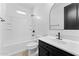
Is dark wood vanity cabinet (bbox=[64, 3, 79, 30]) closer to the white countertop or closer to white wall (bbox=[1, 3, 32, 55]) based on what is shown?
the white countertop

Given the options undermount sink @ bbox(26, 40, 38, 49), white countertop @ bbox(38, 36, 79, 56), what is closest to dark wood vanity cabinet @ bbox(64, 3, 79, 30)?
white countertop @ bbox(38, 36, 79, 56)

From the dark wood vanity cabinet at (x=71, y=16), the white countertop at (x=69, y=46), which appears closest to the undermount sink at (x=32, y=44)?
the white countertop at (x=69, y=46)

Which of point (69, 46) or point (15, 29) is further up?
point (15, 29)

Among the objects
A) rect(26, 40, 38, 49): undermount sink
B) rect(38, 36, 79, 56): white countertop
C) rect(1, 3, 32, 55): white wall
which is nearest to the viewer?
rect(38, 36, 79, 56): white countertop

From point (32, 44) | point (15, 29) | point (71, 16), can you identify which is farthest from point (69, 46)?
point (15, 29)

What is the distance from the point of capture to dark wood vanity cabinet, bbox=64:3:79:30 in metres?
1.44

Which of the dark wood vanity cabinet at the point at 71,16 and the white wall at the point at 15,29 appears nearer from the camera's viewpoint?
the dark wood vanity cabinet at the point at 71,16

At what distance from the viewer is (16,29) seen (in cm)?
169

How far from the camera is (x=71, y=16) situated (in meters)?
1.56

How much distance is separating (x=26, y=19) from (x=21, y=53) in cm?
80

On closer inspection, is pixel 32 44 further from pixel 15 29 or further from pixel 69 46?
pixel 69 46

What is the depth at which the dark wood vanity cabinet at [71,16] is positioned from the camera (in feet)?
4.74

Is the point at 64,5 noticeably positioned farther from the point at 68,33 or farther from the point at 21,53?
the point at 21,53

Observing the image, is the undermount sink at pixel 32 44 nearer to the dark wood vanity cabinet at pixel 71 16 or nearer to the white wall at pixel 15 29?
the white wall at pixel 15 29
